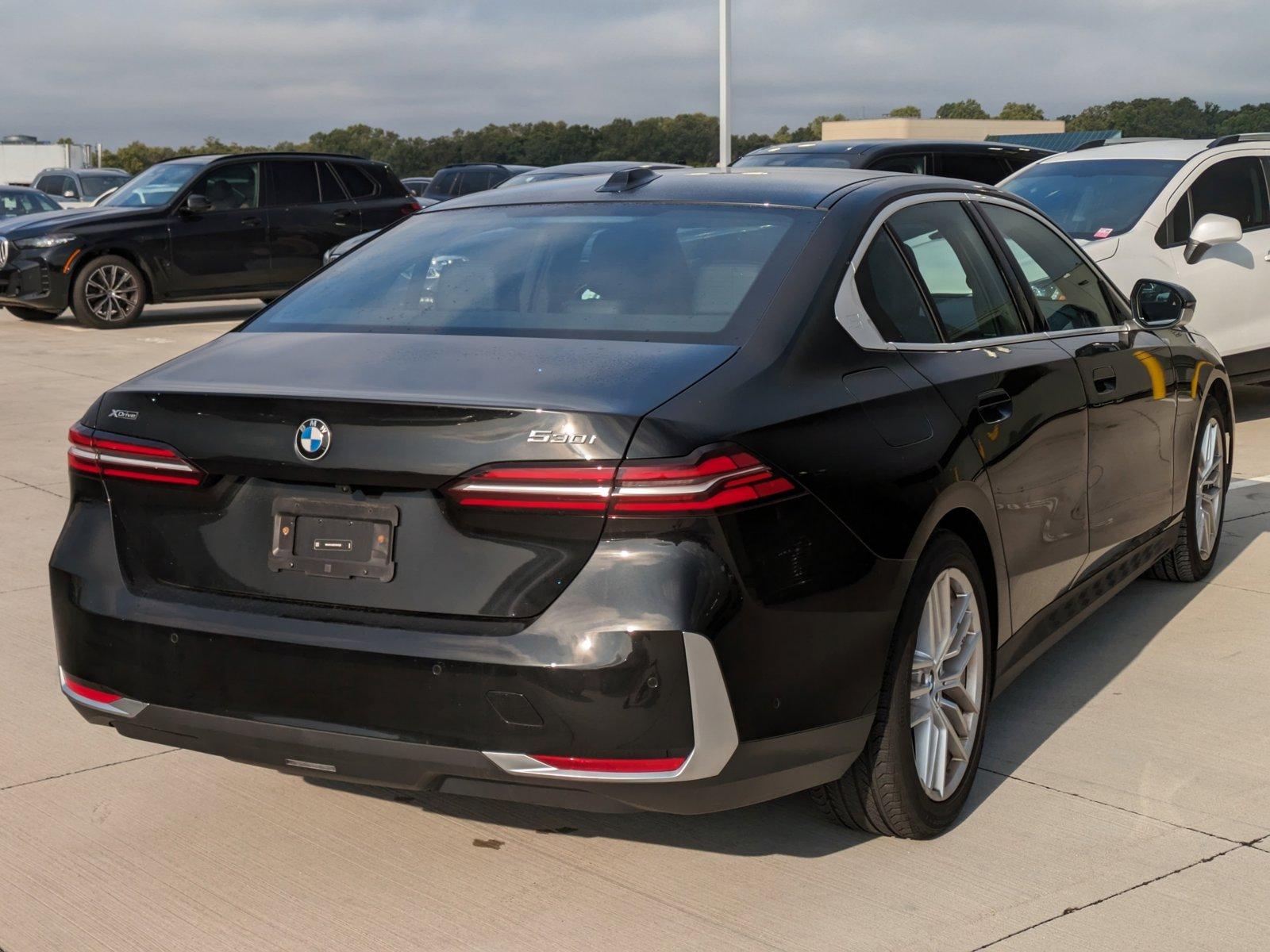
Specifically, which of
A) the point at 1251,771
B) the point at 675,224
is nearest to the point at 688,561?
the point at 675,224

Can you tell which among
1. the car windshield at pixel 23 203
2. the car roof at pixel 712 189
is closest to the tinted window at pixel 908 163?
the car roof at pixel 712 189

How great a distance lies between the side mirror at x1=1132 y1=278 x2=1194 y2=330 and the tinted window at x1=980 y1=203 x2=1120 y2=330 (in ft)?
0.72

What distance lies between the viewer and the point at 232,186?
57.9 ft

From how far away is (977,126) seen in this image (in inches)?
4097

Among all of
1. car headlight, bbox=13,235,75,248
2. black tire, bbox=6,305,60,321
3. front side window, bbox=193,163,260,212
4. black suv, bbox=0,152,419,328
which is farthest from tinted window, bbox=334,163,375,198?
black tire, bbox=6,305,60,321

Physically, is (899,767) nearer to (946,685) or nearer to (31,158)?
(946,685)

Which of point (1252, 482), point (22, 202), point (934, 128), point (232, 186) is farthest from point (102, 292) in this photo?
point (934, 128)

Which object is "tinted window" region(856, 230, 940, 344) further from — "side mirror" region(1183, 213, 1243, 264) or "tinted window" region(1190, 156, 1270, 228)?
"tinted window" region(1190, 156, 1270, 228)

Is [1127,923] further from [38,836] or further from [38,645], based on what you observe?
[38,645]

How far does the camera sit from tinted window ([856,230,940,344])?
3.81 metres

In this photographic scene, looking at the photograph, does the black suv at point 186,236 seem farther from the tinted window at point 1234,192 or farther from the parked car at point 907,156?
the tinted window at point 1234,192

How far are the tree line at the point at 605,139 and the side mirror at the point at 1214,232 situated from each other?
36305 mm

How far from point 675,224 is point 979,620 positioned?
A: 4.17ft

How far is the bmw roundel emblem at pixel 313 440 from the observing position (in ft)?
10.3
